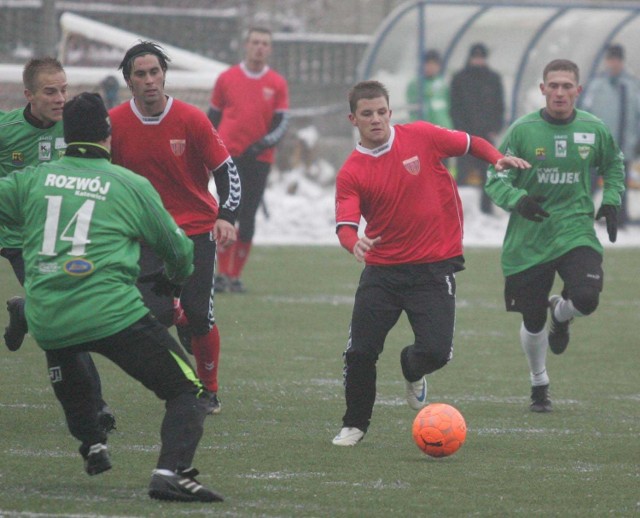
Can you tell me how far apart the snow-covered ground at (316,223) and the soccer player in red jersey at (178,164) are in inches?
428

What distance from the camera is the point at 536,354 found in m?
8.46

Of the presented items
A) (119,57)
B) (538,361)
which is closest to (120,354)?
(538,361)

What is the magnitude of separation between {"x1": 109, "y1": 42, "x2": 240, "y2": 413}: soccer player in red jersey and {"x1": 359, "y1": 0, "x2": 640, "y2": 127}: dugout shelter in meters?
13.5

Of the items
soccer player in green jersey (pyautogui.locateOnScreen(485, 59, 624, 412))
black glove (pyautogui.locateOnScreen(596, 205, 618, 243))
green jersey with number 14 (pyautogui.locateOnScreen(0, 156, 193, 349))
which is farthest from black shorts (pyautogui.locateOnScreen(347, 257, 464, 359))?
green jersey with number 14 (pyautogui.locateOnScreen(0, 156, 193, 349))

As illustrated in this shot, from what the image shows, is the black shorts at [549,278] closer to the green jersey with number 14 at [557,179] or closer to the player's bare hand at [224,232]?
the green jersey with number 14 at [557,179]

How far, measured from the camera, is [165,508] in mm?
5590

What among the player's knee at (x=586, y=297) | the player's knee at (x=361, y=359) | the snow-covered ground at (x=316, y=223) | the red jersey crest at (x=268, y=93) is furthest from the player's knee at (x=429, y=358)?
the snow-covered ground at (x=316, y=223)

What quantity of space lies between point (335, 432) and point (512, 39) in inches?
620

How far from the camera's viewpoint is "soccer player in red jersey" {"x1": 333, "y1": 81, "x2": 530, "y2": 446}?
7152mm

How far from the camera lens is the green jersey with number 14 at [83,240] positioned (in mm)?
5621

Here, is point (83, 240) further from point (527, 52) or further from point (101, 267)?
point (527, 52)

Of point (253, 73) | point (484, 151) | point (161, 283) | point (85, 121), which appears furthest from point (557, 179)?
point (253, 73)

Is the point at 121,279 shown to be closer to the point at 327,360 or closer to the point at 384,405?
the point at 384,405

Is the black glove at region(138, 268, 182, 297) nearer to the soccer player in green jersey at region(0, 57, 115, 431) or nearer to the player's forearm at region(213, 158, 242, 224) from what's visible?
the player's forearm at region(213, 158, 242, 224)
